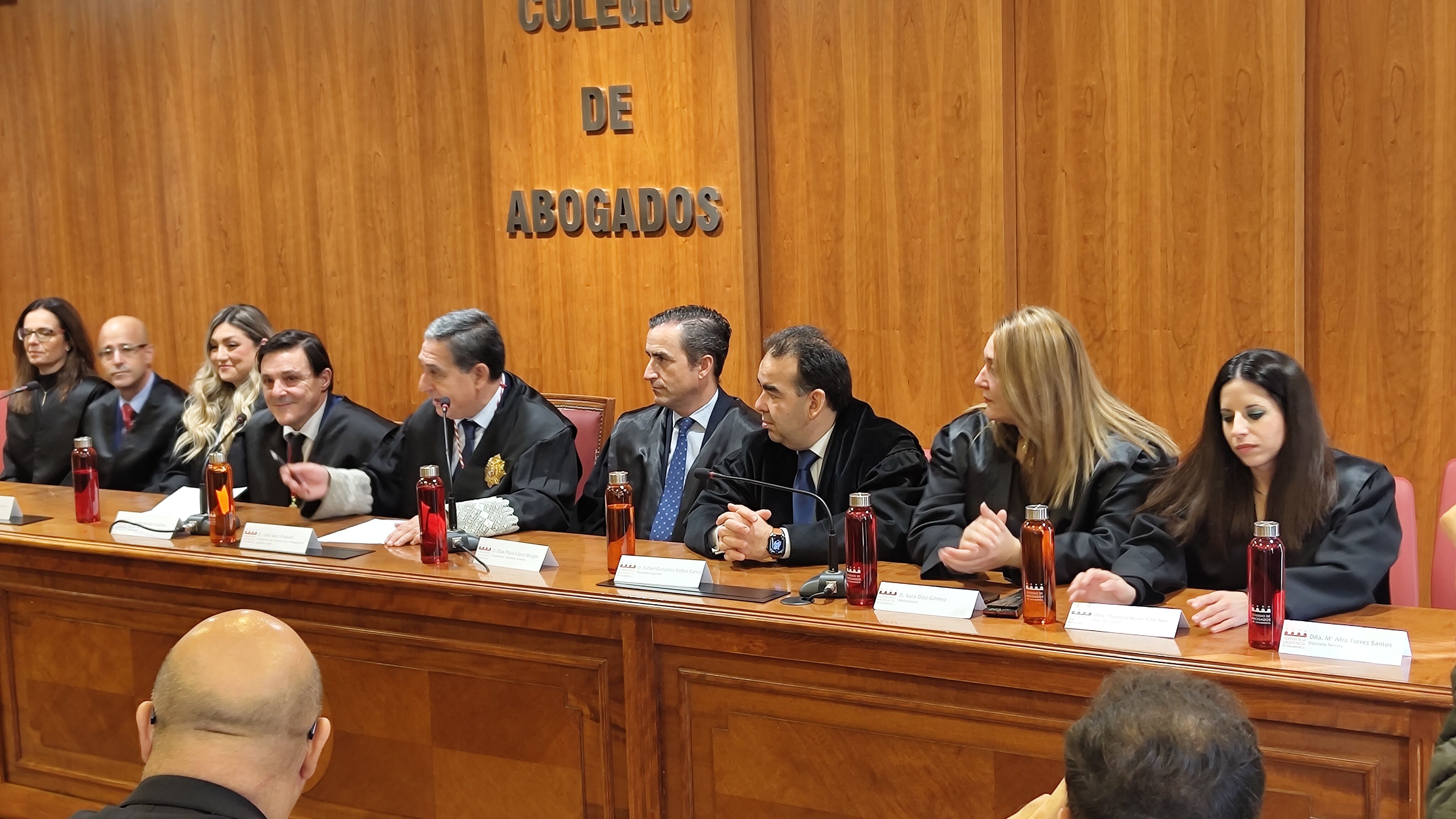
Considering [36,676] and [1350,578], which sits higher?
[1350,578]

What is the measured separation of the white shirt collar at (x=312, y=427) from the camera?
4.27 m

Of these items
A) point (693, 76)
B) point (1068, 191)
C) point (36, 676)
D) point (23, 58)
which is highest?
point (23, 58)

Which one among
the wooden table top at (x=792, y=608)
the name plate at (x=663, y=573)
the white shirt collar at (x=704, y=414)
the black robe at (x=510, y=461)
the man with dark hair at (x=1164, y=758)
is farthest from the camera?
the white shirt collar at (x=704, y=414)

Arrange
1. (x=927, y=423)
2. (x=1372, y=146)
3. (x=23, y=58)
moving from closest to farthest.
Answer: (x=1372, y=146), (x=927, y=423), (x=23, y=58)

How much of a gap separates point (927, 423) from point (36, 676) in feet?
8.80

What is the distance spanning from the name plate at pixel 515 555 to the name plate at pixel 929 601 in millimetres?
790

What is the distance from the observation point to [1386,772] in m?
2.12

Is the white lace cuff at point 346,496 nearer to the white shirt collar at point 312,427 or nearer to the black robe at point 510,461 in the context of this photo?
the black robe at point 510,461

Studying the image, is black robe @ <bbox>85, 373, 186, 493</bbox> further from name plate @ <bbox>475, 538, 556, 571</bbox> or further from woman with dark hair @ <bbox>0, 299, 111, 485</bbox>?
name plate @ <bbox>475, 538, 556, 571</bbox>

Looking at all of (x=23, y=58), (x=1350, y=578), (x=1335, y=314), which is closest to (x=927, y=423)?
(x=1335, y=314)

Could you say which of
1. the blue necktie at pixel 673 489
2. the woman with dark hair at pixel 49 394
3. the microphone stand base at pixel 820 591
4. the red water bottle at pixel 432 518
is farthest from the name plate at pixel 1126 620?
the woman with dark hair at pixel 49 394

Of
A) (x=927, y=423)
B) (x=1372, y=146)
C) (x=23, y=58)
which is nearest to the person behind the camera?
(x=1372, y=146)

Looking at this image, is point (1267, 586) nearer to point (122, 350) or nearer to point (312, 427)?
point (312, 427)

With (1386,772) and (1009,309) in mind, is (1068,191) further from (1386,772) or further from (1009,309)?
(1386,772)
